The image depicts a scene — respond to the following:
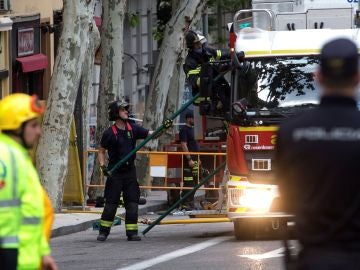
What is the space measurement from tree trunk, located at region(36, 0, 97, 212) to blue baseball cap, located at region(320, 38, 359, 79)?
51.7 ft

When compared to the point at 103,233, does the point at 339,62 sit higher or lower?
higher

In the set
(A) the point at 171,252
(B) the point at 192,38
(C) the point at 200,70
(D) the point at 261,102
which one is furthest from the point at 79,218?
(D) the point at 261,102

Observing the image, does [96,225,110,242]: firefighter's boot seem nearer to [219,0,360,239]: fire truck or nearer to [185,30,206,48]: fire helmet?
[219,0,360,239]: fire truck

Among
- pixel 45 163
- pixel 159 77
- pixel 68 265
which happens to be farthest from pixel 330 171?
pixel 159 77

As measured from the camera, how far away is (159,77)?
29.0 meters

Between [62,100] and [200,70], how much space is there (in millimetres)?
6187

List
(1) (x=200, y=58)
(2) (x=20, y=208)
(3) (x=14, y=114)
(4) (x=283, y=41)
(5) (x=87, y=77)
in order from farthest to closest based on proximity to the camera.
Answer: (5) (x=87, y=77) < (1) (x=200, y=58) < (4) (x=283, y=41) < (3) (x=14, y=114) < (2) (x=20, y=208)

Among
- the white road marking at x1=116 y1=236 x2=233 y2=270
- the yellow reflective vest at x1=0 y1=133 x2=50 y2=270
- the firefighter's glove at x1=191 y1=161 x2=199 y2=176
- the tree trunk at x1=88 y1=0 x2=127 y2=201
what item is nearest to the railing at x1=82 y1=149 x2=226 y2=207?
the firefighter's glove at x1=191 y1=161 x2=199 y2=176

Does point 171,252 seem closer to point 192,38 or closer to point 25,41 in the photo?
point 192,38

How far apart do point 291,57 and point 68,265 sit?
13.5ft

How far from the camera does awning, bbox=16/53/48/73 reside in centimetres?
3047

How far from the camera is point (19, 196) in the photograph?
6.86 metres

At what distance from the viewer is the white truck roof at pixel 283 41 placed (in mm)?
16141

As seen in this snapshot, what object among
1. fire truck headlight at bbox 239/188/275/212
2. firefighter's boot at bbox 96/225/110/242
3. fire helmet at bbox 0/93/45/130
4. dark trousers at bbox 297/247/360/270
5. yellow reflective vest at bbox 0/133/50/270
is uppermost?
fire helmet at bbox 0/93/45/130
